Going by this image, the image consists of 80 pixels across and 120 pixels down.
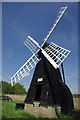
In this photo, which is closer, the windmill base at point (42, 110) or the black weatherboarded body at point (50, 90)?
the windmill base at point (42, 110)

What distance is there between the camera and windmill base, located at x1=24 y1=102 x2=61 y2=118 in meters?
6.49

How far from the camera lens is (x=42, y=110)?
272 inches

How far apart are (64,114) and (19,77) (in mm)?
4297

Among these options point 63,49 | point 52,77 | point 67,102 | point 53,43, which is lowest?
point 67,102

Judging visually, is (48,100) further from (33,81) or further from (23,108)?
(23,108)

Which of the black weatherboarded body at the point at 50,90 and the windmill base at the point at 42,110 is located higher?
the black weatherboarded body at the point at 50,90

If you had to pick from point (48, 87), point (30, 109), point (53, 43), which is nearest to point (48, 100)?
point (48, 87)

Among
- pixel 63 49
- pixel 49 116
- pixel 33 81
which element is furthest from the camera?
pixel 33 81

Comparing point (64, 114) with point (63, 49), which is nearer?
point (64, 114)

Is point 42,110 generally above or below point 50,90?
below

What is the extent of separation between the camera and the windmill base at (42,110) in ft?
21.3

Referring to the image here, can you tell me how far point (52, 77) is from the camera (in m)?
7.42

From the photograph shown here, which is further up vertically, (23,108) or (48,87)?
(48,87)

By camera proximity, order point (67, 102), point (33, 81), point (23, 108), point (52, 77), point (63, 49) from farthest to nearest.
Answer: point (23, 108) → point (33, 81) → point (63, 49) → point (52, 77) → point (67, 102)
